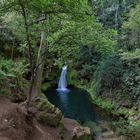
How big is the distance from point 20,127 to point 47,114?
198 cm

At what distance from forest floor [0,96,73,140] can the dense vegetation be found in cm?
72

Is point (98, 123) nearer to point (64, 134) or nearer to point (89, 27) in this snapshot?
point (64, 134)

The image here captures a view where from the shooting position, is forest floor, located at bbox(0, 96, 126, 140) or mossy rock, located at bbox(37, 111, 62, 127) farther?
mossy rock, located at bbox(37, 111, 62, 127)

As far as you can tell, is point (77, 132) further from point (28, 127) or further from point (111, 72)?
point (111, 72)

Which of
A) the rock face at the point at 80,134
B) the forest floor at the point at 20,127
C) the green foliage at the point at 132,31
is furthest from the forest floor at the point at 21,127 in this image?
the green foliage at the point at 132,31

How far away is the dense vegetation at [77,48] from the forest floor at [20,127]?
719 mm

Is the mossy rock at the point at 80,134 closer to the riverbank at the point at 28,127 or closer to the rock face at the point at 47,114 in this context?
the riverbank at the point at 28,127

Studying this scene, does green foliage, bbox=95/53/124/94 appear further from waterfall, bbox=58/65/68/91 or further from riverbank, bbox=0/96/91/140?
riverbank, bbox=0/96/91/140

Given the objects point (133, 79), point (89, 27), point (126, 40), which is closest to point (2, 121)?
point (89, 27)

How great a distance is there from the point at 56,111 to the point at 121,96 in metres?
8.71

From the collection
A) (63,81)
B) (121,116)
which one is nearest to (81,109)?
(121,116)

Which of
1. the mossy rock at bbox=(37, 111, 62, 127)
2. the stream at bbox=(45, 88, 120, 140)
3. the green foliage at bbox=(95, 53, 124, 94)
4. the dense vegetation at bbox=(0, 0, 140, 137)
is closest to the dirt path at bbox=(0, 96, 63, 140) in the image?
the mossy rock at bbox=(37, 111, 62, 127)

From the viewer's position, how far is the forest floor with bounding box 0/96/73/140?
8.21 metres

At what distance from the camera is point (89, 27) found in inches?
344
